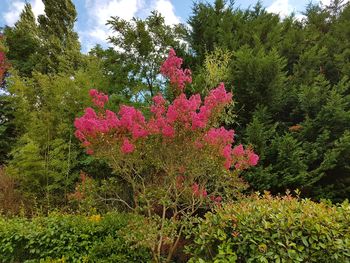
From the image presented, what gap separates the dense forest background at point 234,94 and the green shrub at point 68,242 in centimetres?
→ 58

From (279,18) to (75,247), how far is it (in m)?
7.98

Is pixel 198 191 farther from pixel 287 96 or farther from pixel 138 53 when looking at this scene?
pixel 138 53

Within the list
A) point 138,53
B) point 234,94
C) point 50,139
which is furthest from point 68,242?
point 138,53

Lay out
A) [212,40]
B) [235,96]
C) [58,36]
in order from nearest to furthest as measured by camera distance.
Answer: [235,96] → [212,40] → [58,36]

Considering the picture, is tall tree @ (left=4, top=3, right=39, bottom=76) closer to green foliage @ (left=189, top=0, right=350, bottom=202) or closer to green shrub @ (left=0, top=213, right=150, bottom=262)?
green foliage @ (left=189, top=0, right=350, bottom=202)

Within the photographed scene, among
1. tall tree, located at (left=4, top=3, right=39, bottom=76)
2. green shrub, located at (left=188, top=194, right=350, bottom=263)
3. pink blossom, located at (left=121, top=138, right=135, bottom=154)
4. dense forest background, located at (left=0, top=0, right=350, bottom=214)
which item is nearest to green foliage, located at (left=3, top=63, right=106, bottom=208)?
dense forest background, located at (left=0, top=0, right=350, bottom=214)

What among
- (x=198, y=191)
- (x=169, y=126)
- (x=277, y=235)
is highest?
(x=169, y=126)

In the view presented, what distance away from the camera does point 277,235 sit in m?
2.27

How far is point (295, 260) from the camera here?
85.8 inches

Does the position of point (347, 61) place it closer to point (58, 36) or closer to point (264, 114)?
point (264, 114)

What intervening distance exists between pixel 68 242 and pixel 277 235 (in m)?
2.79

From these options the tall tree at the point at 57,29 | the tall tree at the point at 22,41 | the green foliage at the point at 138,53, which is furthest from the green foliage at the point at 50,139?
the tall tree at the point at 22,41

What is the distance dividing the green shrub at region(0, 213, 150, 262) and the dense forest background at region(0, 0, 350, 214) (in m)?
0.58

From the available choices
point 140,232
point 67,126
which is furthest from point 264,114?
point 67,126
